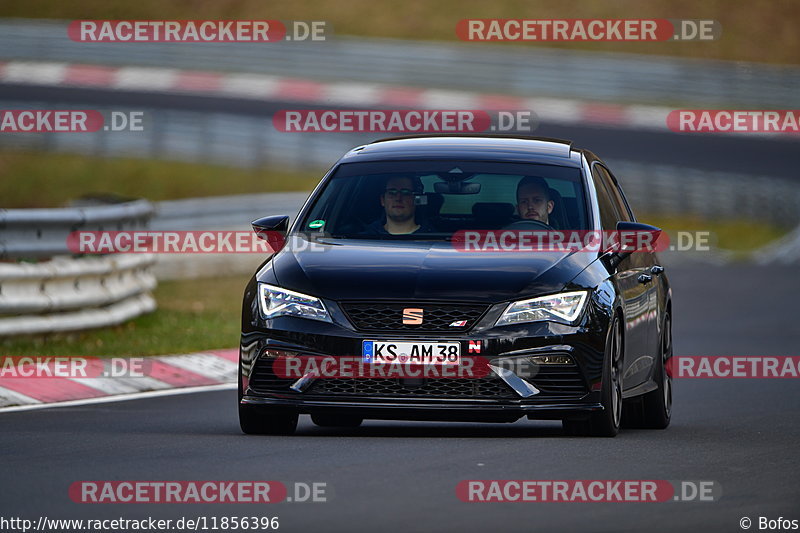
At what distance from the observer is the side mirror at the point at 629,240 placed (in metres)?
10.1

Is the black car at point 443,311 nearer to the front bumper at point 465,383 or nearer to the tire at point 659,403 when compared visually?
the front bumper at point 465,383

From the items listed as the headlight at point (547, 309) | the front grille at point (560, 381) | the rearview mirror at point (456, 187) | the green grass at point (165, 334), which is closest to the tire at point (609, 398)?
the front grille at point (560, 381)

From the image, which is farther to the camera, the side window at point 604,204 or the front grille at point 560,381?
the side window at point 604,204

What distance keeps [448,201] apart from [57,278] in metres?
4.62

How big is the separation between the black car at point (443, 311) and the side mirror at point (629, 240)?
0.10ft

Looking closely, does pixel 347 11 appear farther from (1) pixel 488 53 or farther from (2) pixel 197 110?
(2) pixel 197 110

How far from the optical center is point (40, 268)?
1348 cm

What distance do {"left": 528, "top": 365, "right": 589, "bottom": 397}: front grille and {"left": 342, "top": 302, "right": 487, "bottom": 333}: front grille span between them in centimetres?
46

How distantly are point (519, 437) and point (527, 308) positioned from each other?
86cm

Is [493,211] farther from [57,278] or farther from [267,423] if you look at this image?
[57,278]

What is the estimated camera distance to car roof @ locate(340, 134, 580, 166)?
1050 centimetres

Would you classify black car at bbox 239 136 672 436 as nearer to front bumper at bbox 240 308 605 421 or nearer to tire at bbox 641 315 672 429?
front bumper at bbox 240 308 605 421

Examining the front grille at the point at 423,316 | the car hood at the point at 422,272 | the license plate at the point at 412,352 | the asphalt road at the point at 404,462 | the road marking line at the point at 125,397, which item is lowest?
the road marking line at the point at 125,397

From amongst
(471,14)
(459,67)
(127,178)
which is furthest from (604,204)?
(471,14)
